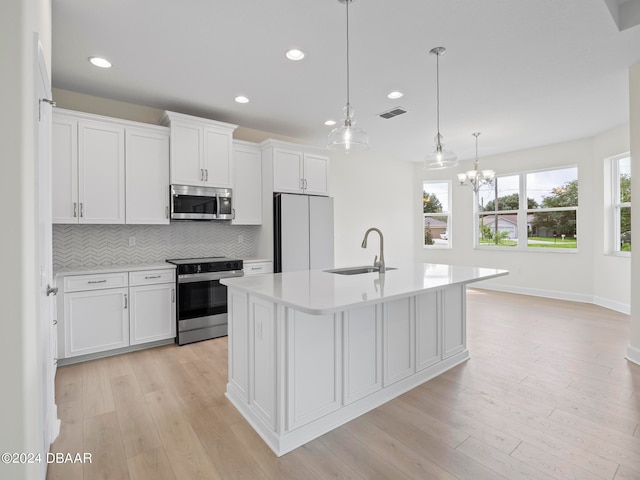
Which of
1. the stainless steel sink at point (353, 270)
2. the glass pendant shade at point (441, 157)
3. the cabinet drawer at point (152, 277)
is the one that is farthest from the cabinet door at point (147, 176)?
the glass pendant shade at point (441, 157)

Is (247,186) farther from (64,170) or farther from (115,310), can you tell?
(115,310)

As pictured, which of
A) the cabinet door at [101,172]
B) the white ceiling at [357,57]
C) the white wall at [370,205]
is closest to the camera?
the white ceiling at [357,57]

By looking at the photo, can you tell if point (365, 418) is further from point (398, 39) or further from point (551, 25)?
point (551, 25)

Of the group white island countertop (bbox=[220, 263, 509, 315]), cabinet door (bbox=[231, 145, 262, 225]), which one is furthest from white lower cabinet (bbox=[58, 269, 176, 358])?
white island countertop (bbox=[220, 263, 509, 315])

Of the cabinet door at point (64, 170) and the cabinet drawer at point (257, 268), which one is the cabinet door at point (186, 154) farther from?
the cabinet drawer at point (257, 268)

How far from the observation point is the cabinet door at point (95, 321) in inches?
122

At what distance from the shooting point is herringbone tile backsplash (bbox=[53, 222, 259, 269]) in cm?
354

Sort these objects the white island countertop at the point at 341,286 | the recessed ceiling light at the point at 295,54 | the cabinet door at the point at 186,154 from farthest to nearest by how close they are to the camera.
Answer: the cabinet door at the point at 186,154 → the recessed ceiling light at the point at 295,54 → the white island countertop at the point at 341,286

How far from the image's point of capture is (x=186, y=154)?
3.88 meters

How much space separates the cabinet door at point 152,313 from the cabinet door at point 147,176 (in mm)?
769

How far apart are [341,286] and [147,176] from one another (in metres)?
2.79

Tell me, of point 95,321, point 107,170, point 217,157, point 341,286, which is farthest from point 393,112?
point 95,321

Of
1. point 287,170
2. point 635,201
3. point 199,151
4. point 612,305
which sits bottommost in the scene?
point 612,305

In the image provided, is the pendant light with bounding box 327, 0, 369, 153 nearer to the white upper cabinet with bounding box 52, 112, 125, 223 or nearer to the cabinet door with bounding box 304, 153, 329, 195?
the cabinet door with bounding box 304, 153, 329, 195
